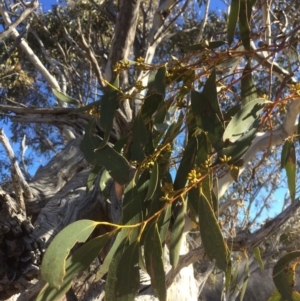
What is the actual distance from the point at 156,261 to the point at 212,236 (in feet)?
0.45

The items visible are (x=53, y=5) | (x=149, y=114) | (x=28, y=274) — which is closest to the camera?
(x=149, y=114)

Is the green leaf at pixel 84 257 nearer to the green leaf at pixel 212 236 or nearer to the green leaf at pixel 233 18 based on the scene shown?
the green leaf at pixel 212 236

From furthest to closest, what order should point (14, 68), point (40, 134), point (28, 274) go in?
1. point (40, 134)
2. point (14, 68)
3. point (28, 274)

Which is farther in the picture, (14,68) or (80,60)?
(80,60)

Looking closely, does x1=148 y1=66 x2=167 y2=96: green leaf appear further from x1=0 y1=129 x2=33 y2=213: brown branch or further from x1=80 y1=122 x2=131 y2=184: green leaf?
x1=0 y1=129 x2=33 y2=213: brown branch

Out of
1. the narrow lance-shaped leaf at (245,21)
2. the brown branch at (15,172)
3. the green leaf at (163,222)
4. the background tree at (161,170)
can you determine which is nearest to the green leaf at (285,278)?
the background tree at (161,170)

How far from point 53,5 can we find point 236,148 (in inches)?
254

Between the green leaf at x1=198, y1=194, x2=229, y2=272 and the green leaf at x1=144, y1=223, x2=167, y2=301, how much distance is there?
4.0 inches

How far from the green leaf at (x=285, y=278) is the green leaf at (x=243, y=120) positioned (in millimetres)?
413

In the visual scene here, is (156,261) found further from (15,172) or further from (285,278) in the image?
(15,172)

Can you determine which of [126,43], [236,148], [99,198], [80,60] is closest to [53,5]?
[80,60]

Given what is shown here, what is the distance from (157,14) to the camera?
13.9ft

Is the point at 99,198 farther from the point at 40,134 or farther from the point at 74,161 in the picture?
the point at 40,134

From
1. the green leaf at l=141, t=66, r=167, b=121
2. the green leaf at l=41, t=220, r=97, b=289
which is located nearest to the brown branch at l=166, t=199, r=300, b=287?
the green leaf at l=141, t=66, r=167, b=121
